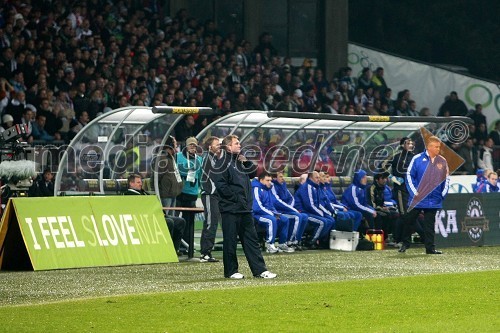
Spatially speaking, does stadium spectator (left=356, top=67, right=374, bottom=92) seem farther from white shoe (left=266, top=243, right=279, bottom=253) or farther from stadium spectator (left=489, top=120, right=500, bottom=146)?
white shoe (left=266, top=243, right=279, bottom=253)

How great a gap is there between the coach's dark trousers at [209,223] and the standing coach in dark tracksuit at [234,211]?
126 inches

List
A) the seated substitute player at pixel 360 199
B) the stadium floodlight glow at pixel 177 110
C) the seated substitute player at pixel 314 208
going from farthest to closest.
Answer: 1. the seated substitute player at pixel 360 199
2. the seated substitute player at pixel 314 208
3. the stadium floodlight glow at pixel 177 110

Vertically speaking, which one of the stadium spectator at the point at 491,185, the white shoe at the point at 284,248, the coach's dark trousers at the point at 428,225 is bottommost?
the white shoe at the point at 284,248

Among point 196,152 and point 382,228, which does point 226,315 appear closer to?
point 196,152

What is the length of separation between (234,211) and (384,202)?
30.7 ft

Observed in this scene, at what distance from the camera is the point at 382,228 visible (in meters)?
26.1

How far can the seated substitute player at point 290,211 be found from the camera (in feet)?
78.4

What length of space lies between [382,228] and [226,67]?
10163 mm

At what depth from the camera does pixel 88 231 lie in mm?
19531

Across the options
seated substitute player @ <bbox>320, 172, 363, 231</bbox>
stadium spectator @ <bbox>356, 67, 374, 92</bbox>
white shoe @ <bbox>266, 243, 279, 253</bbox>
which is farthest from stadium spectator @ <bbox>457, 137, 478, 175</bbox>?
white shoe @ <bbox>266, 243, 279, 253</bbox>

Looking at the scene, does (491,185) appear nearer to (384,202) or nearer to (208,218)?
(384,202)

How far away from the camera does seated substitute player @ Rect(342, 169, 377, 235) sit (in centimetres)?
2545

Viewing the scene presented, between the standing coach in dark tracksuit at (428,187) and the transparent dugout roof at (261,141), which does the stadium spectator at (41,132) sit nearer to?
the transparent dugout roof at (261,141)

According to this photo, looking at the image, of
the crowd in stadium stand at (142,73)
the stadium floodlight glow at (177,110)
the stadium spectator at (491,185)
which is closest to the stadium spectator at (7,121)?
the crowd in stadium stand at (142,73)
